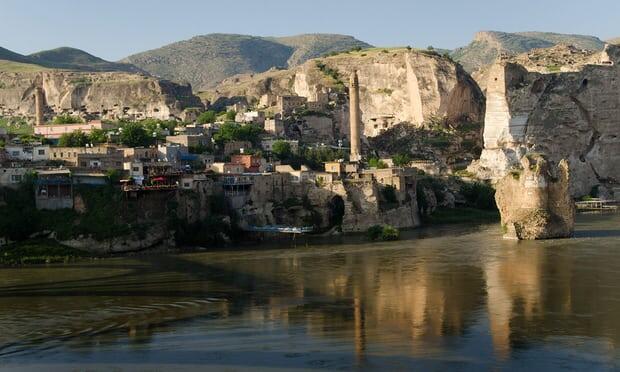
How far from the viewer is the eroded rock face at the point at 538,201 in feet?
142

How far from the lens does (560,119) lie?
76.9 meters

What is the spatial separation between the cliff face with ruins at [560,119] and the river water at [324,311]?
110 ft

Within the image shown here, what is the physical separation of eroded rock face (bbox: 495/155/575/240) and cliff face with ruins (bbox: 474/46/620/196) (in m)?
28.5

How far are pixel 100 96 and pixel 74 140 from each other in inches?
1271

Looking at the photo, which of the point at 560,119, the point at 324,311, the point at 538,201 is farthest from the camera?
the point at 560,119

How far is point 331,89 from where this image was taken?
92875 mm

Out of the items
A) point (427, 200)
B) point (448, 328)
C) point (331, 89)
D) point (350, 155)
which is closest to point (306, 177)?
point (427, 200)

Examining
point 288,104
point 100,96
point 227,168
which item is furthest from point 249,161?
point 100,96

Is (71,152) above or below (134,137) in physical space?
below

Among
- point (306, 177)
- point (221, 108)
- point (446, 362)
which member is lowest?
point (446, 362)

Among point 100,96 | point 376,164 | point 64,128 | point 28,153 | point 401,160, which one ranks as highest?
point 100,96

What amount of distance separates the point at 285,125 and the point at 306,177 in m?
23.6

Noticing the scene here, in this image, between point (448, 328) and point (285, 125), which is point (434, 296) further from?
point (285, 125)

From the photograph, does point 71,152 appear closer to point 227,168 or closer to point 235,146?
point 227,168
